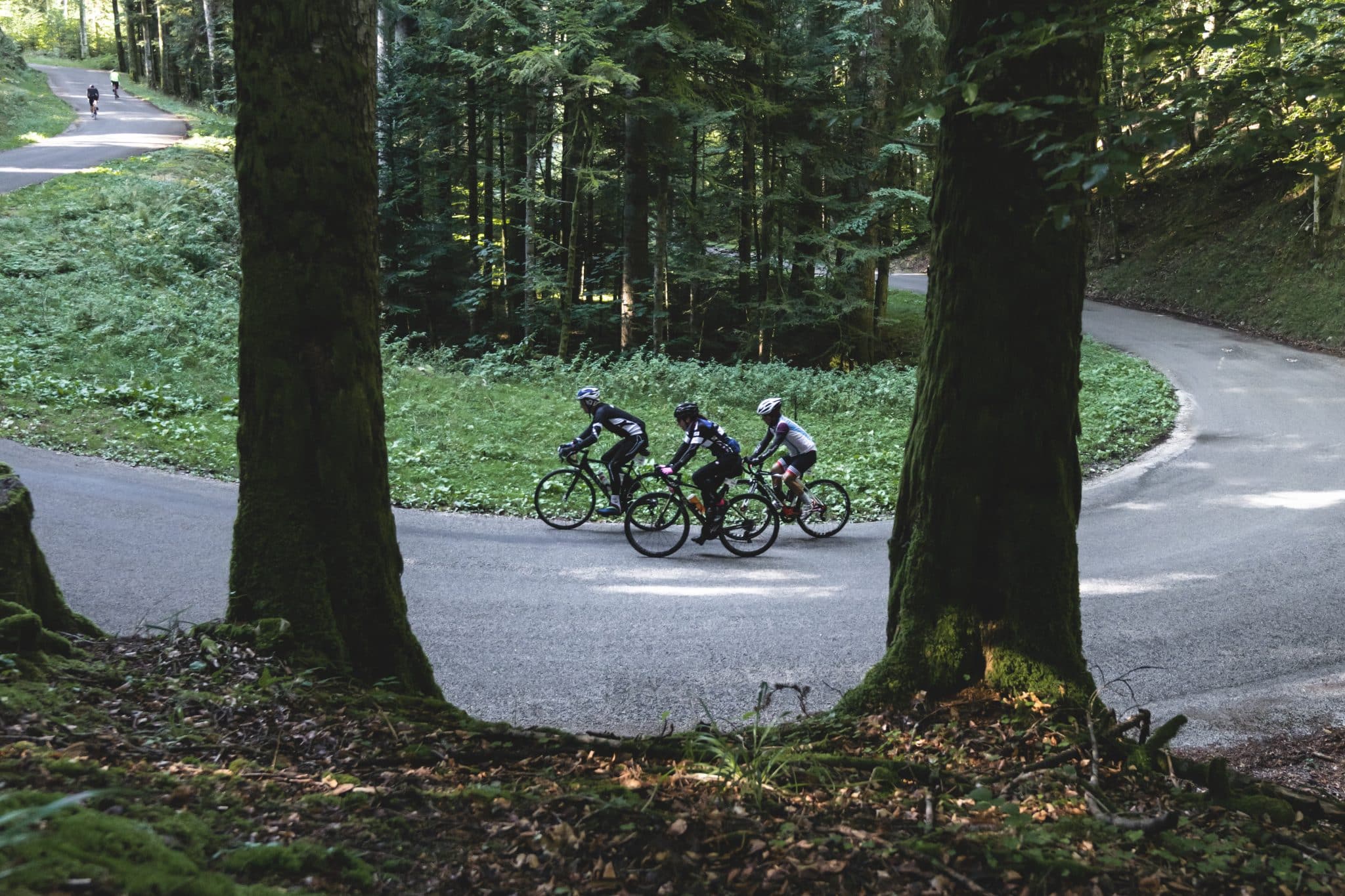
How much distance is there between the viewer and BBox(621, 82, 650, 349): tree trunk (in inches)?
875

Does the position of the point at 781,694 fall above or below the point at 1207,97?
below

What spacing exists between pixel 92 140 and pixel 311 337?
118ft

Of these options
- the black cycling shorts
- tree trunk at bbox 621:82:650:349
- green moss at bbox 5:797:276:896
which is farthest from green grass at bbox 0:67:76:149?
green moss at bbox 5:797:276:896

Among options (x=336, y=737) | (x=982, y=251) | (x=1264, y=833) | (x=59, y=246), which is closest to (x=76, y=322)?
(x=59, y=246)

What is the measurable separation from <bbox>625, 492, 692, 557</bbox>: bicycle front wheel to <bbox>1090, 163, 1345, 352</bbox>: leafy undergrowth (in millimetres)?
21227

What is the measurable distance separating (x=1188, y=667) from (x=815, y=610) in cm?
317

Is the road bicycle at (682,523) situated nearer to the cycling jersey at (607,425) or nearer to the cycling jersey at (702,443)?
the cycling jersey at (702,443)

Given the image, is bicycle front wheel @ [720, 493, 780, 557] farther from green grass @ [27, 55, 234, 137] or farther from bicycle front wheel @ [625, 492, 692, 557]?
green grass @ [27, 55, 234, 137]

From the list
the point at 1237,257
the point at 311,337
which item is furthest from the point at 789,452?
the point at 1237,257

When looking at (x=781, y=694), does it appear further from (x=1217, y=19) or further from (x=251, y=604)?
(x=1217, y=19)

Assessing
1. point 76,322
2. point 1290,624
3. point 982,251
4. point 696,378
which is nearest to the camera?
point 982,251

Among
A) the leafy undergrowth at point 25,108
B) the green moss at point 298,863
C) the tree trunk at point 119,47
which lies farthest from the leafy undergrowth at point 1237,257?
the tree trunk at point 119,47

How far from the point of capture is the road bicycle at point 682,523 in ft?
35.9

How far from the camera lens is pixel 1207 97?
3.32 metres
